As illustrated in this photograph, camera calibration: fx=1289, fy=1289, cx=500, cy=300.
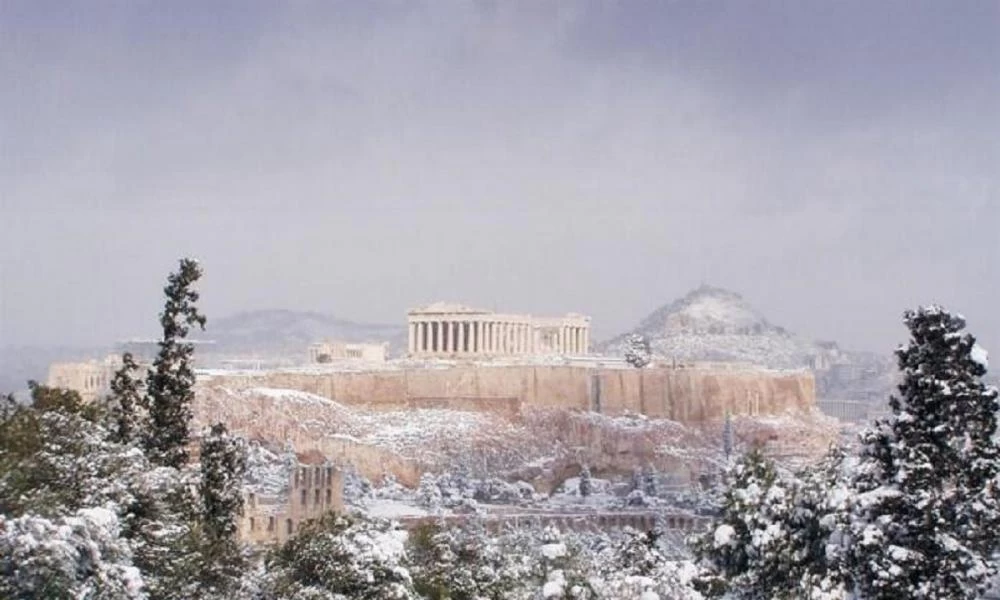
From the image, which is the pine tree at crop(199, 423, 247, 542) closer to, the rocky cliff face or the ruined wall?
the rocky cliff face

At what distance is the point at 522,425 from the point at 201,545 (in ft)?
256

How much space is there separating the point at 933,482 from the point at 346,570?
8.66m

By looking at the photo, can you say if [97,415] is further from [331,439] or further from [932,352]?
[331,439]

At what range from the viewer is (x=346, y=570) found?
A: 60.3ft

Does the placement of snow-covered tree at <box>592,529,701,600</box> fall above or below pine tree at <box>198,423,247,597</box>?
below

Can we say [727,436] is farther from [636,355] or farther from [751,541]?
[751,541]

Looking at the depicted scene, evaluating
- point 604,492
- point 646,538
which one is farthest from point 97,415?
point 604,492

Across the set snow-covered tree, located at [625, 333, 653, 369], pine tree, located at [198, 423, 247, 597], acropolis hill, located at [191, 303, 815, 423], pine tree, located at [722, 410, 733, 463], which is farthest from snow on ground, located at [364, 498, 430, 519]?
snow-covered tree, located at [625, 333, 653, 369]

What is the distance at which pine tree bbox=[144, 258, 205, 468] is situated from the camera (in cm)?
2494

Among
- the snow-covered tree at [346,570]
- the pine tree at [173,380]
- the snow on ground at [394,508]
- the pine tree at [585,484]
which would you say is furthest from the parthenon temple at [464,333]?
the snow-covered tree at [346,570]

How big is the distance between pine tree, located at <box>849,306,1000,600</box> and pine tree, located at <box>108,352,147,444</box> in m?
13.6

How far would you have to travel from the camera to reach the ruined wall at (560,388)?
94.3 meters

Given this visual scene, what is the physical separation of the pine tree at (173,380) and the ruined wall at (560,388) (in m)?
61.3

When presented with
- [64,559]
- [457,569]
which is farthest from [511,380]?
[64,559]
